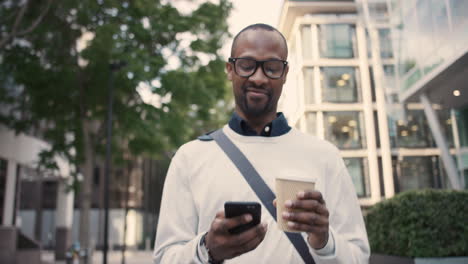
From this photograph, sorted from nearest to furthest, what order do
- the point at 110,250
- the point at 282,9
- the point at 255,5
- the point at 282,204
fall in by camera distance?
the point at 282,204, the point at 255,5, the point at 282,9, the point at 110,250

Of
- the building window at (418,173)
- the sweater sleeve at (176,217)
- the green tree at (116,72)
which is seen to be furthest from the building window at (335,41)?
the green tree at (116,72)

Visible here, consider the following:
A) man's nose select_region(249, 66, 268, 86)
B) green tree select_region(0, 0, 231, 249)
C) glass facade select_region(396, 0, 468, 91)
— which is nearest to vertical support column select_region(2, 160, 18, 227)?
green tree select_region(0, 0, 231, 249)

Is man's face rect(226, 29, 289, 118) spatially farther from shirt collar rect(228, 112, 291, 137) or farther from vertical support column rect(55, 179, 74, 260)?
vertical support column rect(55, 179, 74, 260)

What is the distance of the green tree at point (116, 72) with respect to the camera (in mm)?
13789

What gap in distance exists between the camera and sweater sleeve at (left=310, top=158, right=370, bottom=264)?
73.3 inches

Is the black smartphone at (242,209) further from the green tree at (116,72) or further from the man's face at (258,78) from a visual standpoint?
the green tree at (116,72)

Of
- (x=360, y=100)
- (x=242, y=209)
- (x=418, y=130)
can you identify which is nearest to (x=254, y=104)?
(x=242, y=209)

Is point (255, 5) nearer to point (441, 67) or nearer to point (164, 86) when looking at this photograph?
point (441, 67)

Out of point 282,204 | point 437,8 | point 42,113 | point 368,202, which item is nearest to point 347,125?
point 368,202

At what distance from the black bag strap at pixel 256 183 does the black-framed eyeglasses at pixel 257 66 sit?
0.36 metres

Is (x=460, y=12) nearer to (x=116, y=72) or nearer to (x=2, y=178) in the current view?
(x=116, y=72)

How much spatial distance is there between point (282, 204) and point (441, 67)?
6229 mm

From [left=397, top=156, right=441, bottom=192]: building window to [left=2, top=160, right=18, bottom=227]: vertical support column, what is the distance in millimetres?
17684

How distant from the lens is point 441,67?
21.9ft
